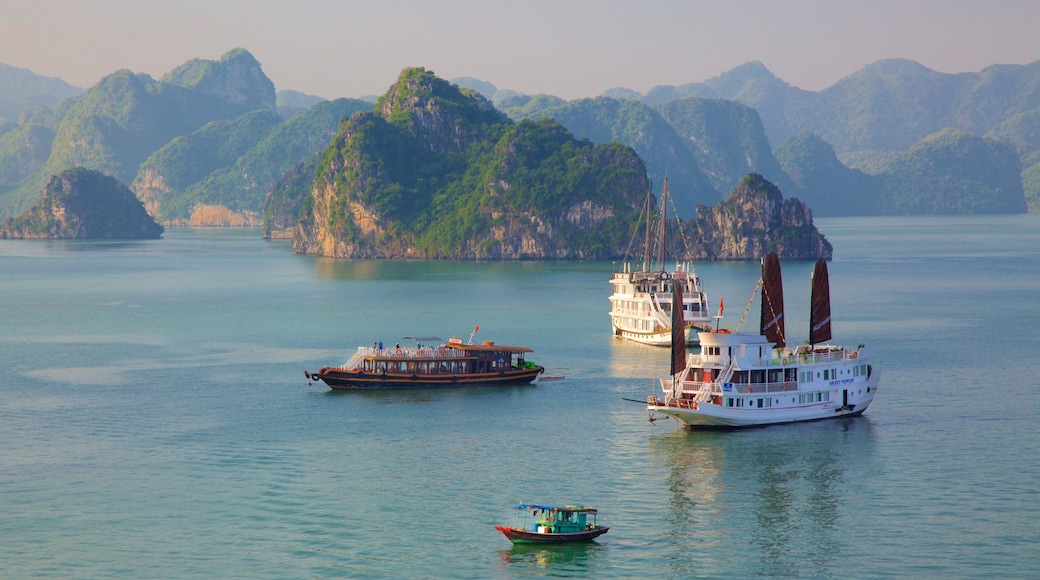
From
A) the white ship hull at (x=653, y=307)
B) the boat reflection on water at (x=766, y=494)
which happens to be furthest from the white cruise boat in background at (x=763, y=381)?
the white ship hull at (x=653, y=307)

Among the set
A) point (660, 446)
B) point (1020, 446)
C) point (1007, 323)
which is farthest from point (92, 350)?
point (1007, 323)

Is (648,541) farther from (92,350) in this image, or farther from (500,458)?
(92,350)

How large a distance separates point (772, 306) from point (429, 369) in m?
25.7

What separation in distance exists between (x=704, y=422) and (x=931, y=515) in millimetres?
16927

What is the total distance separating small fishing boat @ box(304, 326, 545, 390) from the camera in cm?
8206

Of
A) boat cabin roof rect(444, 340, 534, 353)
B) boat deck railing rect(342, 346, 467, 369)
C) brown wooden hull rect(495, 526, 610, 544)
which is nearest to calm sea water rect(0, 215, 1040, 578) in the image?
Answer: brown wooden hull rect(495, 526, 610, 544)

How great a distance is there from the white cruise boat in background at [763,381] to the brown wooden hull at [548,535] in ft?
62.3

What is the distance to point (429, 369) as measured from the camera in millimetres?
83312

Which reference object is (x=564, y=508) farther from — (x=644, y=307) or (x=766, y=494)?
(x=644, y=307)

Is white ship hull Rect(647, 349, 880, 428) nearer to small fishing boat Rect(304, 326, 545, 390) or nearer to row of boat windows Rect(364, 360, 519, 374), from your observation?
small fishing boat Rect(304, 326, 545, 390)

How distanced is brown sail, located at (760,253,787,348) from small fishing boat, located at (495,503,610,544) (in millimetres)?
26064

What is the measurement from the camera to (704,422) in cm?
6600

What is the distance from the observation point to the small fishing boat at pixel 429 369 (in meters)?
82.1

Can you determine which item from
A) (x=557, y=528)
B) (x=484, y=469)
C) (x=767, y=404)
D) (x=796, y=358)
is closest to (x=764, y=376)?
(x=767, y=404)
